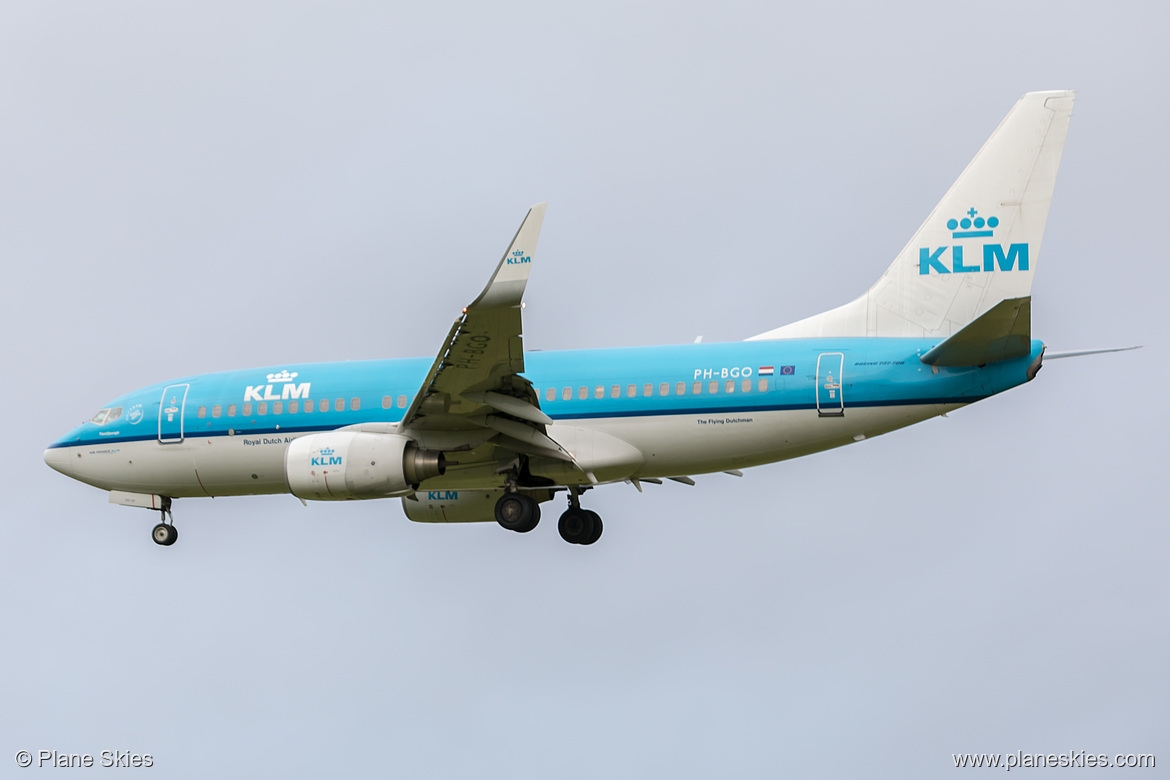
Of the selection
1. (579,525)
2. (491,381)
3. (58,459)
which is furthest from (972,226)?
(58,459)

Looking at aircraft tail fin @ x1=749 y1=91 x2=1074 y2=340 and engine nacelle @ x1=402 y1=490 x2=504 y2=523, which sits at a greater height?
aircraft tail fin @ x1=749 y1=91 x2=1074 y2=340

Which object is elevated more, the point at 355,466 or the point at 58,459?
the point at 355,466

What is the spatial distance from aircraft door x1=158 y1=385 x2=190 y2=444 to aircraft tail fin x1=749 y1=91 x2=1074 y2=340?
45.7ft

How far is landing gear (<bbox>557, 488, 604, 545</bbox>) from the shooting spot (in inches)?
1230

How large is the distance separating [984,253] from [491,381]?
9729 millimetres

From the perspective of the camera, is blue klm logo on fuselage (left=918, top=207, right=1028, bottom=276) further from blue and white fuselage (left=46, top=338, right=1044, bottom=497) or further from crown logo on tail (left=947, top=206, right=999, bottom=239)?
blue and white fuselage (left=46, top=338, right=1044, bottom=497)

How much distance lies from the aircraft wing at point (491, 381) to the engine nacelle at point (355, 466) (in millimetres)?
595

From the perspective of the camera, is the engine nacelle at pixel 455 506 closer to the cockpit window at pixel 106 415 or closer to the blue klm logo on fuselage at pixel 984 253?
the cockpit window at pixel 106 415

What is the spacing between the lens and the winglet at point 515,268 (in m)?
23.5

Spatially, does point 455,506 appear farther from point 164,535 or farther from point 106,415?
point 106,415

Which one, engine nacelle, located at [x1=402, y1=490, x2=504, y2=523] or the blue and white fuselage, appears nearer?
the blue and white fuselage

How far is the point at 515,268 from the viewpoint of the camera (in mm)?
23844

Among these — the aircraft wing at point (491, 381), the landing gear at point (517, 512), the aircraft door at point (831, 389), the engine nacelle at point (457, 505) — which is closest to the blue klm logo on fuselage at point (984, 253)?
the aircraft door at point (831, 389)

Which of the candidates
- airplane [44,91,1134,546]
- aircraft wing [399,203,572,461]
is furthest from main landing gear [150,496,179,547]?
aircraft wing [399,203,572,461]
